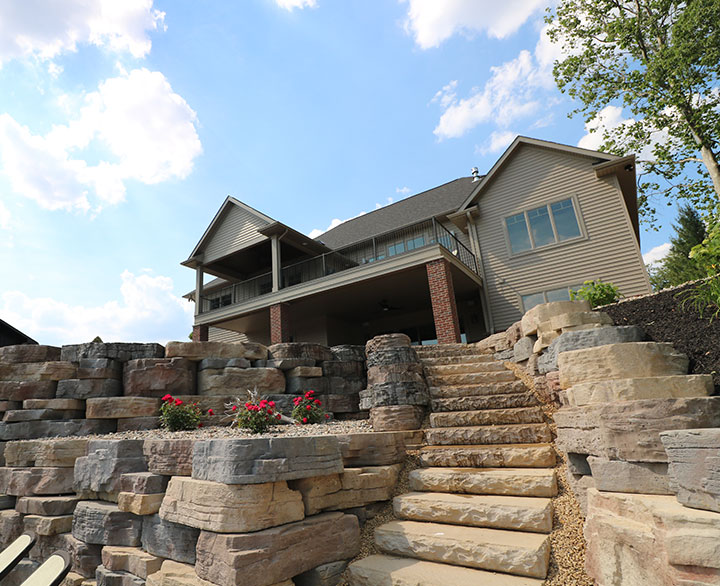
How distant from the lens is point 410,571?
2740mm

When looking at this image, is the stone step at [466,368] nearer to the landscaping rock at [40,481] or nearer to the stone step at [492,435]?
the stone step at [492,435]

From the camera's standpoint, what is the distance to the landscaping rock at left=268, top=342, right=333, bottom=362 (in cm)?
Answer: 692

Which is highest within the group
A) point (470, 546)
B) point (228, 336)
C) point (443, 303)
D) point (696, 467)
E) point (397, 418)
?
point (228, 336)

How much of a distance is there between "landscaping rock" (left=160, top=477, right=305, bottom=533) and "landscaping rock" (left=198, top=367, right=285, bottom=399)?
115 inches

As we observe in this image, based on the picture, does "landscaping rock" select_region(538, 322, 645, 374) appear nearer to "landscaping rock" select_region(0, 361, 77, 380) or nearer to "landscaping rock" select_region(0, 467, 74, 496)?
"landscaping rock" select_region(0, 467, 74, 496)

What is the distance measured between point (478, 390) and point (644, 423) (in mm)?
2526

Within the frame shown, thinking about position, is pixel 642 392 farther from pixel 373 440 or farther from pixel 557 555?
pixel 373 440

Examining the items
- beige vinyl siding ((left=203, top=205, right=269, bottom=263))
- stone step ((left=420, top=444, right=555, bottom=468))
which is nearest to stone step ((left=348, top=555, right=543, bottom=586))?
stone step ((left=420, top=444, right=555, bottom=468))

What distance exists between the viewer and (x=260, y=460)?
111 inches

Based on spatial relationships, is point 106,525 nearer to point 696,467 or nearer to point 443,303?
point 696,467

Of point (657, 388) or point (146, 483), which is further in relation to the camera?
point (146, 483)

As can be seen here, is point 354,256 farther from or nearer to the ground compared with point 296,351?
farther from the ground

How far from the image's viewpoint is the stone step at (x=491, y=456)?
142 inches

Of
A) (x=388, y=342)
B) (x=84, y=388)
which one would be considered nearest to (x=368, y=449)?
(x=388, y=342)
